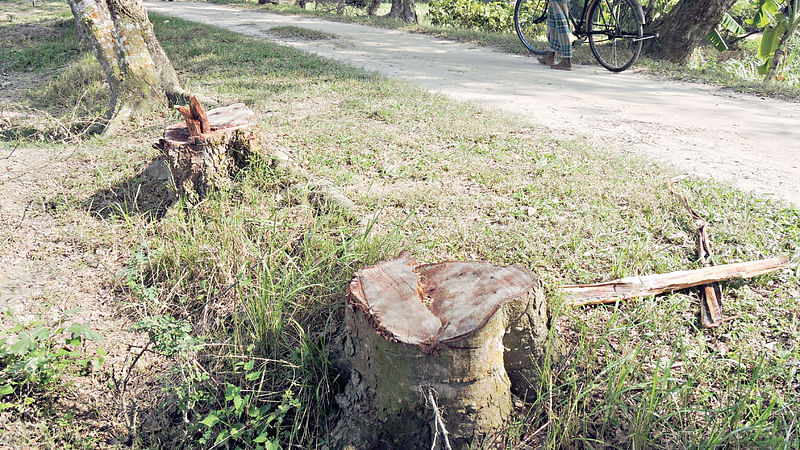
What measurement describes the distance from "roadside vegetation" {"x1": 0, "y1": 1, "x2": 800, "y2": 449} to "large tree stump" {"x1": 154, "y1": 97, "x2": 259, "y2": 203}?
143 millimetres

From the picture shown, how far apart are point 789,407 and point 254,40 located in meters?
9.71

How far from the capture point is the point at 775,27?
8.29 metres

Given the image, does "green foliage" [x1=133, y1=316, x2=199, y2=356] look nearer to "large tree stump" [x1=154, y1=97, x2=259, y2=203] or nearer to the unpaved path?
"large tree stump" [x1=154, y1=97, x2=259, y2=203]

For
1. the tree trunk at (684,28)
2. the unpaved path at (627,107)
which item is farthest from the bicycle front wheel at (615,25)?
the tree trunk at (684,28)

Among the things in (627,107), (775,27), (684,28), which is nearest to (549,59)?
(684,28)

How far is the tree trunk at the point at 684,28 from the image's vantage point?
847 cm

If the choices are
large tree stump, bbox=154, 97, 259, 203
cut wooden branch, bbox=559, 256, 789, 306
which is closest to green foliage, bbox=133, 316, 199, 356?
large tree stump, bbox=154, 97, 259, 203

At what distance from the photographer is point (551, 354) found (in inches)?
94.8

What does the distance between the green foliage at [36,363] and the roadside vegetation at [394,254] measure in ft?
0.04

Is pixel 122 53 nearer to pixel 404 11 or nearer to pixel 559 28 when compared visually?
pixel 559 28

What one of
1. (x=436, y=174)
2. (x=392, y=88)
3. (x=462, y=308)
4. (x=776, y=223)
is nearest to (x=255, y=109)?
(x=392, y=88)

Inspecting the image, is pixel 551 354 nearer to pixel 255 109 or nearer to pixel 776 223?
pixel 776 223

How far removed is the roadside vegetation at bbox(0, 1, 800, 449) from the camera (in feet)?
7.57

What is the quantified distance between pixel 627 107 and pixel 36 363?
5.96m
